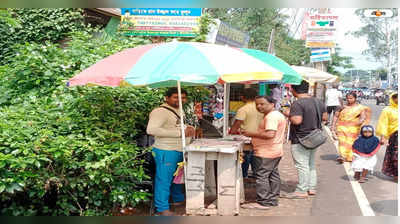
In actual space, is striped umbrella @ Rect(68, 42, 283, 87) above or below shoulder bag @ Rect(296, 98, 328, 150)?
above

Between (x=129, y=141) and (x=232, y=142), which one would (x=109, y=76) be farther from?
(x=232, y=142)

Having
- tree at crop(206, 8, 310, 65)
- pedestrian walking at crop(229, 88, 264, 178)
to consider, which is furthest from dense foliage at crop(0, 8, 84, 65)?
tree at crop(206, 8, 310, 65)

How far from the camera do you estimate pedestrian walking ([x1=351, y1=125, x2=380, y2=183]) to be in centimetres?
696

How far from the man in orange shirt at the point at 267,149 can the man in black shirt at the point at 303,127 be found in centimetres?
50

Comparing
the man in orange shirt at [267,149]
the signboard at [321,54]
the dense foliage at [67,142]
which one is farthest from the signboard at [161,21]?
the signboard at [321,54]

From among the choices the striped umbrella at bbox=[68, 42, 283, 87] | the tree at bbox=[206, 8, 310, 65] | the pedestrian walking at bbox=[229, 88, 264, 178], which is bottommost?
the pedestrian walking at bbox=[229, 88, 264, 178]

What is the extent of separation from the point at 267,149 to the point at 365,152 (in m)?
2.52

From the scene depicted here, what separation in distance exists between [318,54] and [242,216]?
10.0m

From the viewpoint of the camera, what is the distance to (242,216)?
4.98m

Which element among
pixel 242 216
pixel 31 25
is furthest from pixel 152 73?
pixel 31 25

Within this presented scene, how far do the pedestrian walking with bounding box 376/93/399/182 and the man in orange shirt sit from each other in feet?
7.66

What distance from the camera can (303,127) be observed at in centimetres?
582

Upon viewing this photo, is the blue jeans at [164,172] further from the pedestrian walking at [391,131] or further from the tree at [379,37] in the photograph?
the tree at [379,37]

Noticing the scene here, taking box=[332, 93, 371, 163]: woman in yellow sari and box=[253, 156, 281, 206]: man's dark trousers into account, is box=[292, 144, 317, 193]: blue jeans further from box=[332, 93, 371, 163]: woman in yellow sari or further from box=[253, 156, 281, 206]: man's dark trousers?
box=[332, 93, 371, 163]: woman in yellow sari
